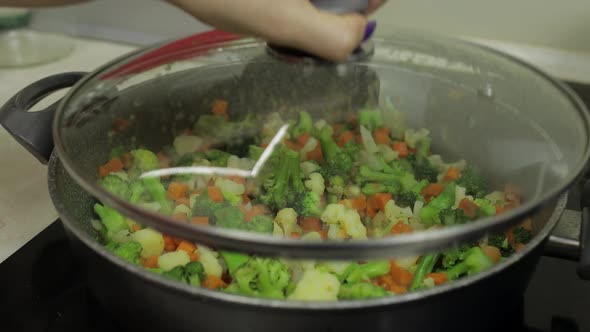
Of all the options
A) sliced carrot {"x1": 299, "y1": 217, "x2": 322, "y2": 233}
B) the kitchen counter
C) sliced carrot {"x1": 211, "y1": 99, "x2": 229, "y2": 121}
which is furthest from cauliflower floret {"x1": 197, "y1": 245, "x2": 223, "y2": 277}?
the kitchen counter

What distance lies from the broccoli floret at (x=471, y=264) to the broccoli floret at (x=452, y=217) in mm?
38

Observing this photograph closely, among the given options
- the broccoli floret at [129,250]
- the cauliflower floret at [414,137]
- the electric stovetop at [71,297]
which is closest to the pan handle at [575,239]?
the electric stovetop at [71,297]

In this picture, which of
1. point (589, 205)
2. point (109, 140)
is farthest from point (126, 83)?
point (589, 205)

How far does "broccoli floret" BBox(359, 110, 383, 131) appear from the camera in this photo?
2.78 feet

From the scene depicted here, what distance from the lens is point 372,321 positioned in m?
0.58

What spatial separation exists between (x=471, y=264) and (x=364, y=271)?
0.11m

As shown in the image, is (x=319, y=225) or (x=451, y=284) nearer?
(x=451, y=284)

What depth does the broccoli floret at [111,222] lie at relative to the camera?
2.55 ft

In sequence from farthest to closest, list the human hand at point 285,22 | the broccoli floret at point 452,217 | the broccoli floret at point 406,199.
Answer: the broccoli floret at point 406,199 < the broccoli floret at point 452,217 < the human hand at point 285,22

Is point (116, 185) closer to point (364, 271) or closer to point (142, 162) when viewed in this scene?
point (142, 162)

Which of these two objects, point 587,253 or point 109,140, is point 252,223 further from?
point 587,253

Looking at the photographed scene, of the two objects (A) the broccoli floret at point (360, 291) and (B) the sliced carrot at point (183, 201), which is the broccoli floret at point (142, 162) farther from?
(A) the broccoli floret at point (360, 291)

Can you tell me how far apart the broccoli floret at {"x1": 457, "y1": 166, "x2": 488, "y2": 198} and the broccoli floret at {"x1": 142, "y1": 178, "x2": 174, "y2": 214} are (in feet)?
1.22

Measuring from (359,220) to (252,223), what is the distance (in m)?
0.13
